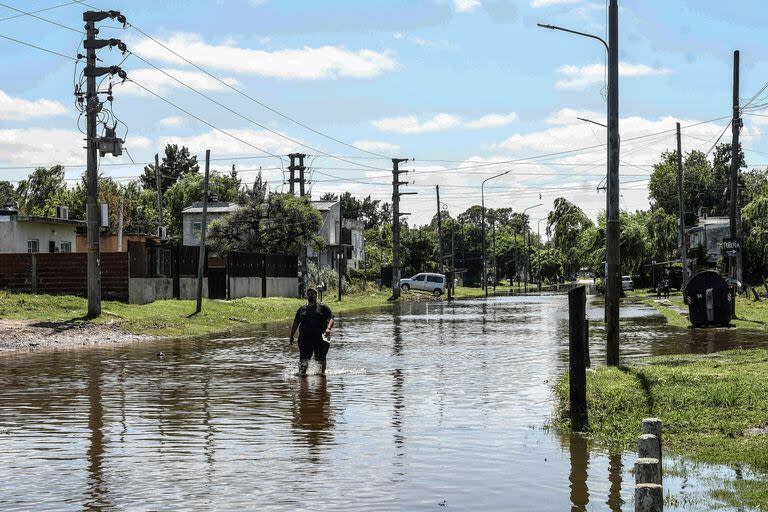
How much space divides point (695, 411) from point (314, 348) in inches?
332

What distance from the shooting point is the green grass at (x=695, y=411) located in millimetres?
10719

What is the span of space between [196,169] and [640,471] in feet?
432

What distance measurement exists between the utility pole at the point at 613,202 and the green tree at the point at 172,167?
117597 millimetres

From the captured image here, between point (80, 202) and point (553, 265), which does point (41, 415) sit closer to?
point (80, 202)

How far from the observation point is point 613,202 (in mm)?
19453

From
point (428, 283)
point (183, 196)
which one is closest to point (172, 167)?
point (183, 196)

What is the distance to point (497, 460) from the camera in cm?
1130

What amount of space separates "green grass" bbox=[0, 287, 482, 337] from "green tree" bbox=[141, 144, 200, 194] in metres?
89.2

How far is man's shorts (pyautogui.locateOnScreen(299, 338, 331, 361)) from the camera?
64.3 feet

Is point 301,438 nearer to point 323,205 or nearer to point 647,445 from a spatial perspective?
point 647,445

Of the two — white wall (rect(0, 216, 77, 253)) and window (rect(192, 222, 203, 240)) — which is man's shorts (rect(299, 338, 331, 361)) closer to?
white wall (rect(0, 216, 77, 253))

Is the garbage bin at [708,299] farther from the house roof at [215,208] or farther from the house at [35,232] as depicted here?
the house roof at [215,208]

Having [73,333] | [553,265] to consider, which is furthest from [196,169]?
[73,333]

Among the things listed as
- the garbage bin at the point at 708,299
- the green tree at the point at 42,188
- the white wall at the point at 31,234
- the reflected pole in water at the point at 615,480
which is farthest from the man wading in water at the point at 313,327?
the green tree at the point at 42,188
